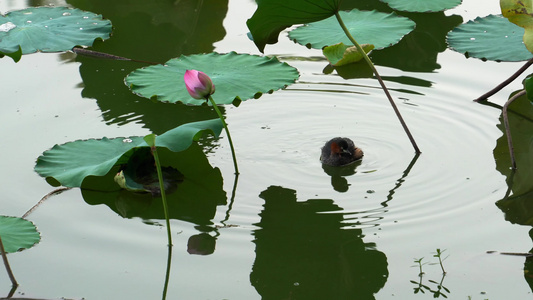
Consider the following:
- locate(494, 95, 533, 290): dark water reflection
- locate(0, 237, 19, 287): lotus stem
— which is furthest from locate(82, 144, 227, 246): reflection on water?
locate(494, 95, 533, 290): dark water reflection

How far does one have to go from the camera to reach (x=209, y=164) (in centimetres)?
424

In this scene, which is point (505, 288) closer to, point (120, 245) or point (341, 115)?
point (120, 245)

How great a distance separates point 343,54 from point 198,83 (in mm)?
1774

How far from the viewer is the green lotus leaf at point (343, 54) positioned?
442 cm

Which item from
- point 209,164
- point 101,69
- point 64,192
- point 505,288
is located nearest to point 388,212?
point 505,288

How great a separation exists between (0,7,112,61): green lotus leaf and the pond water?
154 mm

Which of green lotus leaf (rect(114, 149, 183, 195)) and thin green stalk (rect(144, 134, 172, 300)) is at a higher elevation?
thin green stalk (rect(144, 134, 172, 300))

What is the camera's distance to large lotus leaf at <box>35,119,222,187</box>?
362 cm

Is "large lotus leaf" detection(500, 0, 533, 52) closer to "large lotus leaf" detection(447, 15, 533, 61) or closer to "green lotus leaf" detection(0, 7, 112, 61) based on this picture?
"large lotus leaf" detection(447, 15, 533, 61)

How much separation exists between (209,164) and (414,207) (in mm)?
1134

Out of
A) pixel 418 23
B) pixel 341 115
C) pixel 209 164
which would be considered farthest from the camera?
pixel 418 23

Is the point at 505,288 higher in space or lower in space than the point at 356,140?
higher

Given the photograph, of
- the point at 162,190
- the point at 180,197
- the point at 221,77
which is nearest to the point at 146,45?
the point at 221,77

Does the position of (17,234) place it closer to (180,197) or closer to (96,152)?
(96,152)
